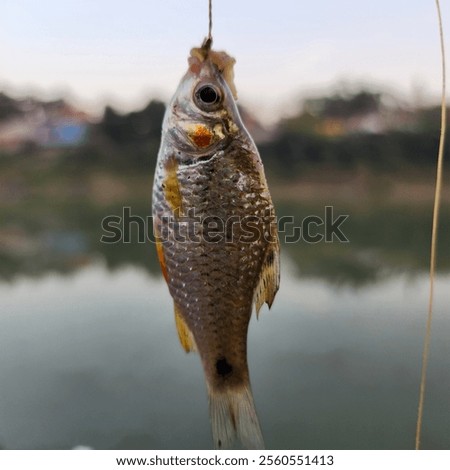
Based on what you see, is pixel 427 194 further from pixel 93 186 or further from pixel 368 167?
pixel 93 186

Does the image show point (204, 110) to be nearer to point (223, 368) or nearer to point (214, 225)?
point (214, 225)

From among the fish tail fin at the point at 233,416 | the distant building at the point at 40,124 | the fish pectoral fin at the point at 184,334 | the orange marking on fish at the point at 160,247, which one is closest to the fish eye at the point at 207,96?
the orange marking on fish at the point at 160,247

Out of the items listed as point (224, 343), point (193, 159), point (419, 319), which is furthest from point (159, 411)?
point (193, 159)

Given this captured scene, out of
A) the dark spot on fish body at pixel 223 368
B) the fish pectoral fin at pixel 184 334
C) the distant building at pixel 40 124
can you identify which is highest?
the distant building at pixel 40 124

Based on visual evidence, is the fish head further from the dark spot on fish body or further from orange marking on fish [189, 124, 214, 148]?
the dark spot on fish body

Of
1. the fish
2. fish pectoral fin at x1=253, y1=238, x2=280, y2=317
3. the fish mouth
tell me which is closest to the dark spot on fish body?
the fish

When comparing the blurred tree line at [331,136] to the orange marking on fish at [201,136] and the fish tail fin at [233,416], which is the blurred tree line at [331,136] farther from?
the fish tail fin at [233,416]
